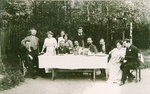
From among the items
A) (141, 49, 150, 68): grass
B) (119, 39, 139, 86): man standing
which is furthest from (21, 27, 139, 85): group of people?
(141, 49, 150, 68): grass

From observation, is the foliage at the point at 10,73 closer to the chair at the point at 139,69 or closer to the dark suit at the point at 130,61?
the dark suit at the point at 130,61

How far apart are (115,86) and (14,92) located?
154cm

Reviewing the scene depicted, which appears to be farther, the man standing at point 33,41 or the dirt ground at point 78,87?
the man standing at point 33,41

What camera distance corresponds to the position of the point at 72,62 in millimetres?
4457

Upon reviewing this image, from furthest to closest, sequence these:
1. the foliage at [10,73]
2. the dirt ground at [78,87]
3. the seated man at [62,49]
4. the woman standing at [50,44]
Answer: the seated man at [62,49] → the woman standing at [50,44] → the foliage at [10,73] → the dirt ground at [78,87]

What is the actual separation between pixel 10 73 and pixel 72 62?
987mm

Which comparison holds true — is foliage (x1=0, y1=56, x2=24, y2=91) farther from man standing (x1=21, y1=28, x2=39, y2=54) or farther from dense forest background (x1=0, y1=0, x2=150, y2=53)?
man standing (x1=21, y1=28, x2=39, y2=54)

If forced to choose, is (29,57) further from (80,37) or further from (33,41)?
(80,37)

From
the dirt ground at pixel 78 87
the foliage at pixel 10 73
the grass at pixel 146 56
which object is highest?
the grass at pixel 146 56

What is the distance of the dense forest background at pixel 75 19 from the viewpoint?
4.31m

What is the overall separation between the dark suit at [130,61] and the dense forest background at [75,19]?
110mm

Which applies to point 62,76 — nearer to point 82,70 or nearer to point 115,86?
point 82,70

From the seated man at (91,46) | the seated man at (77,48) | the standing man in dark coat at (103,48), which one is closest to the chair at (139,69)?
the standing man in dark coat at (103,48)

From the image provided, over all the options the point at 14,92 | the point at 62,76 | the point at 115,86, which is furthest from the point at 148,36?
the point at 14,92
